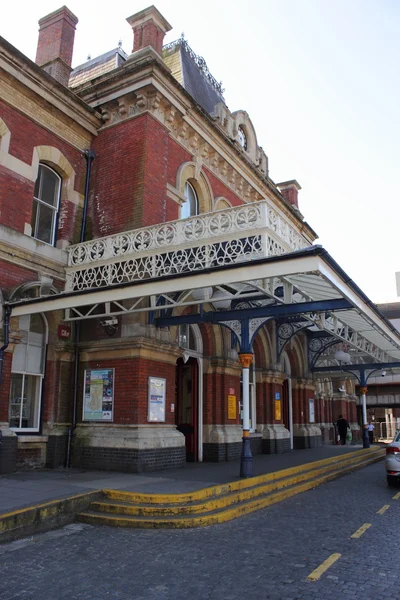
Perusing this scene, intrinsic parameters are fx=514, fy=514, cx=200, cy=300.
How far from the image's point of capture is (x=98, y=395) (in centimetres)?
1206

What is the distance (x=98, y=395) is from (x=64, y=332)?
172 cm

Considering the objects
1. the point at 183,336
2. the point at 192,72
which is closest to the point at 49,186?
the point at 183,336

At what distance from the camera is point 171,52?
18.3m

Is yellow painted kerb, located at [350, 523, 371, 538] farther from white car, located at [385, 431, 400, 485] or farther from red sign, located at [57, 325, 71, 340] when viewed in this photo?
red sign, located at [57, 325, 71, 340]

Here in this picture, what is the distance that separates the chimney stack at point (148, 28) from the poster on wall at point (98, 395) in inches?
353

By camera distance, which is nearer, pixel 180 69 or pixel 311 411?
pixel 180 69

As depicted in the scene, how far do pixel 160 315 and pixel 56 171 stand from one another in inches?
184

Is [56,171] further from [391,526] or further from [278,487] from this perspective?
[391,526]

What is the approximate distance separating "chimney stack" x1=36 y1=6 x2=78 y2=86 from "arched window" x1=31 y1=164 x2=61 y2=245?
3.35 metres

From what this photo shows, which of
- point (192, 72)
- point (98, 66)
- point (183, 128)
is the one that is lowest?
point (183, 128)

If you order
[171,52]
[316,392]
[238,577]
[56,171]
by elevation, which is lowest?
[238,577]

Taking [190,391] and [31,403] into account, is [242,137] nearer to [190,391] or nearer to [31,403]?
[190,391]

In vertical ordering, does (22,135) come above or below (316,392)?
above

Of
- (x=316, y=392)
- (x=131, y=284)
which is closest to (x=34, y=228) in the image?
(x=131, y=284)
